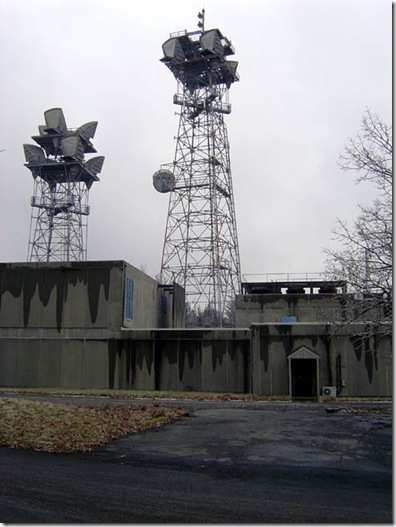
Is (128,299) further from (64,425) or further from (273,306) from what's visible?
(64,425)

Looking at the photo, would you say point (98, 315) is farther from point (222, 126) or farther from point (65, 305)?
point (222, 126)

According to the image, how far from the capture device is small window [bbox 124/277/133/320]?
118 ft

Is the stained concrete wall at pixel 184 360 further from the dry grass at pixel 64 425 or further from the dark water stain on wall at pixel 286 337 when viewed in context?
the dry grass at pixel 64 425

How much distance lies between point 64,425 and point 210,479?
586 centimetres

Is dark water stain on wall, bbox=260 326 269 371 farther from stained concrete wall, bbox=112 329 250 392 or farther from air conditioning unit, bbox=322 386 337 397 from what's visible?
air conditioning unit, bbox=322 386 337 397

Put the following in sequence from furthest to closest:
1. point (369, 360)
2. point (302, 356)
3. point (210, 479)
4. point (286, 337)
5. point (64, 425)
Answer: point (286, 337) → point (369, 360) → point (302, 356) → point (64, 425) → point (210, 479)

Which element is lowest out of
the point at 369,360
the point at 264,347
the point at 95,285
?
the point at 369,360

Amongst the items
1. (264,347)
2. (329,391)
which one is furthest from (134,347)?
(329,391)

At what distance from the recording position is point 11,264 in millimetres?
36781

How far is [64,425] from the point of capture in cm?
1355

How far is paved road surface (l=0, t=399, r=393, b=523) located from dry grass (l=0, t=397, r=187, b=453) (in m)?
0.54

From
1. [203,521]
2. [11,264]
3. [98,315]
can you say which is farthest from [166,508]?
[11,264]

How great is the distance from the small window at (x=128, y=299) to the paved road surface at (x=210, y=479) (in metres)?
21.8

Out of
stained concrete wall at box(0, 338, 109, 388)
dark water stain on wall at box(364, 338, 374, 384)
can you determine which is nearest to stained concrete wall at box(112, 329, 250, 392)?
stained concrete wall at box(0, 338, 109, 388)
